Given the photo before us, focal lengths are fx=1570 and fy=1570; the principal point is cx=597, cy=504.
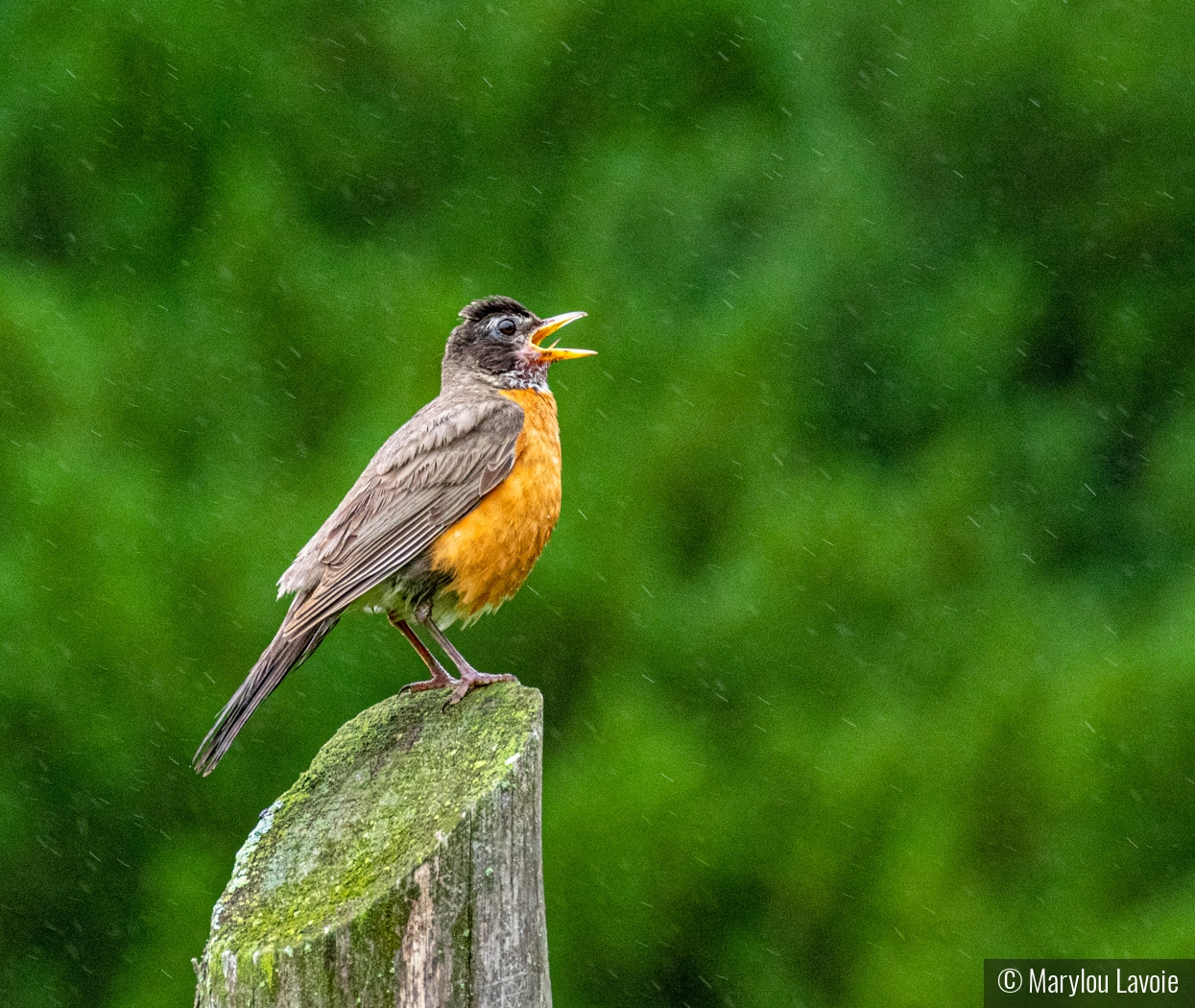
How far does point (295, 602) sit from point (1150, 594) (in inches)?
138

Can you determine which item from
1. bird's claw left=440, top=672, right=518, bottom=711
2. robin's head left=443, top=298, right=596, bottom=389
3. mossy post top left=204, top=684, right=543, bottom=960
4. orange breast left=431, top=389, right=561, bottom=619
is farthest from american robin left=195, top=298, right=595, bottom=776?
mossy post top left=204, top=684, right=543, bottom=960

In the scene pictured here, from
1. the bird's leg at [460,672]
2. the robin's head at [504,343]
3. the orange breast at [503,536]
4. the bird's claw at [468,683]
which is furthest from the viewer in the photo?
the robin's head at [504,343]

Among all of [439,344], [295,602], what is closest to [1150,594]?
[439,344]

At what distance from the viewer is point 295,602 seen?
12.2ft

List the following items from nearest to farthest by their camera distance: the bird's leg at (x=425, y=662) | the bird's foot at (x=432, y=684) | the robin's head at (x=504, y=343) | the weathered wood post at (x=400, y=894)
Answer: the weathered wood post at (x=400, y=894) < the bird's foot at (x=432, y=684) < the bird's leg at (x=425, y=662) < the robin's head at (x=504, y=343)

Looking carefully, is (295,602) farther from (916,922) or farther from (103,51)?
(103,51)

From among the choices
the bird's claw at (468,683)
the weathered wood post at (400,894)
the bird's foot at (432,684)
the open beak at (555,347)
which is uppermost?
the open beak at (555,347)

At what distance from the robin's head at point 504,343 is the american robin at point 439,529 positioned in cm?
29

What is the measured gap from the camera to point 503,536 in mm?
3986

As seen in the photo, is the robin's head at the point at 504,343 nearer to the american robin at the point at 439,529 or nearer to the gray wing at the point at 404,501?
the american robin at the point at 439,529

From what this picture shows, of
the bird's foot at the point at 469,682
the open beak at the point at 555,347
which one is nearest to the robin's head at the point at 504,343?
the open beak at the point at 555,347

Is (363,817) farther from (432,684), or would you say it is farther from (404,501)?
(404,501)

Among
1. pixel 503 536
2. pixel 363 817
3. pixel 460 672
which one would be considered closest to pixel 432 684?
pixel 460 672

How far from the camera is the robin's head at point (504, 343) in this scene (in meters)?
4.65
